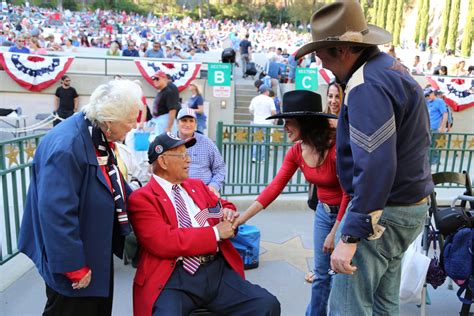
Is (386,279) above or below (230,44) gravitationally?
below

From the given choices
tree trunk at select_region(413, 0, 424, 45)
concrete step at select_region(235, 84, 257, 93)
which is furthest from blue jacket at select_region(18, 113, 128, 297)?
tree trunk at select_region(413, 0, 424, 45)

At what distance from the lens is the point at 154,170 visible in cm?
284

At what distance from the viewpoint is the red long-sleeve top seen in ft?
9.28

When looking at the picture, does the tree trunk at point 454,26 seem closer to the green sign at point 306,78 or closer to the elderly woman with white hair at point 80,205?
the green sign at point 306,78

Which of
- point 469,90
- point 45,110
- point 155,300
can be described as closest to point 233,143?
point 155,300

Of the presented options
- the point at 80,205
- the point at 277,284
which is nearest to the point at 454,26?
the point at 277,284

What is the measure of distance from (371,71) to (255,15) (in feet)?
239

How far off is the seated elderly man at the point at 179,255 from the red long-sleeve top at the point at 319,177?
0.40 m

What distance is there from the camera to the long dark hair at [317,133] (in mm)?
2857

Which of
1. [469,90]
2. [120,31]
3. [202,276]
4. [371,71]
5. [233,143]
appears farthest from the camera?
[120,31]

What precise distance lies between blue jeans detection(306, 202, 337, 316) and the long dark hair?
37cm

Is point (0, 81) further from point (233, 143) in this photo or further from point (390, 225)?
point (390, 225)

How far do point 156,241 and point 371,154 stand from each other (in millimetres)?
1362

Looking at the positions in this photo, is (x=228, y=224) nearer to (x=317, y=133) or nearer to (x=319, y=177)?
(x=319, y=177)
